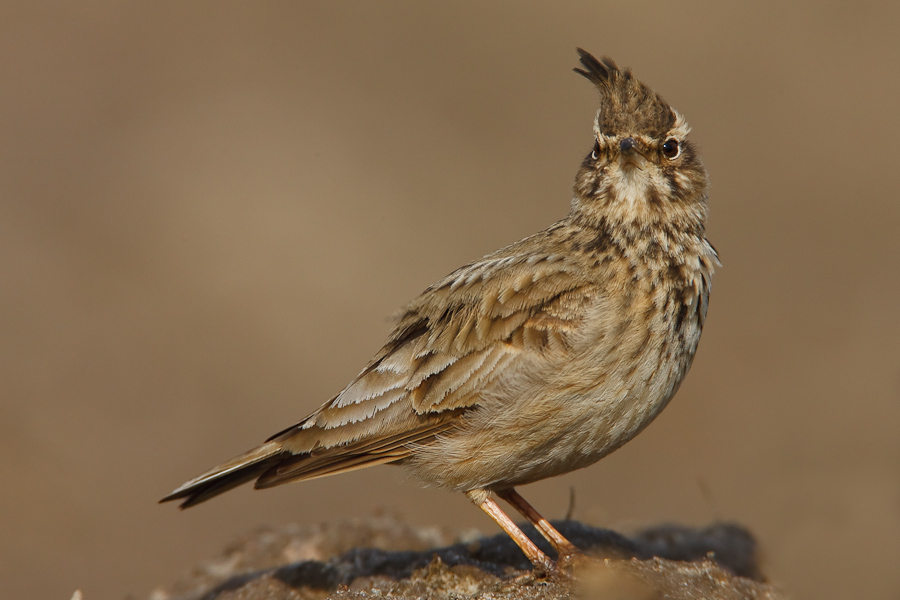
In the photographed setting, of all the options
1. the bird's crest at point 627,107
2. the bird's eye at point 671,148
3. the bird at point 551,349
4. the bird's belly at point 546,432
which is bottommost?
the bird's belly at point 546,432

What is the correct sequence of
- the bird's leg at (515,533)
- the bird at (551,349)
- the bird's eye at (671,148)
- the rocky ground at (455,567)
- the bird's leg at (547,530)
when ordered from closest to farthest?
the rocky ground at (455,567) < the bird at (551,349) < the bird's leg at (515,533) < the bird's leg at (547,530) < the bird's eye at (671,148)

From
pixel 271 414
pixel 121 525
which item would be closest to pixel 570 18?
pixel 271 414

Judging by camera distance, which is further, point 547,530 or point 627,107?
point 547,530

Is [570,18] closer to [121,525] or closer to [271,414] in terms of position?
[271,414]

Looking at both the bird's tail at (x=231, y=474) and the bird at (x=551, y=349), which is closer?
the bird at (x=551, y=349)

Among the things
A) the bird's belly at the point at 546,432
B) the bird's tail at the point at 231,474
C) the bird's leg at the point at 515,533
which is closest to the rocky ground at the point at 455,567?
the bird's leg at the point at 515,533

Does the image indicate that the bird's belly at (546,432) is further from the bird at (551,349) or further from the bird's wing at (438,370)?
the bird's wing at (438,370)

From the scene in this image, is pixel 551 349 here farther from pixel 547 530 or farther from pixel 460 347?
pixel 547 530

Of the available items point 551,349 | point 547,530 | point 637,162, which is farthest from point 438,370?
point 637,162
